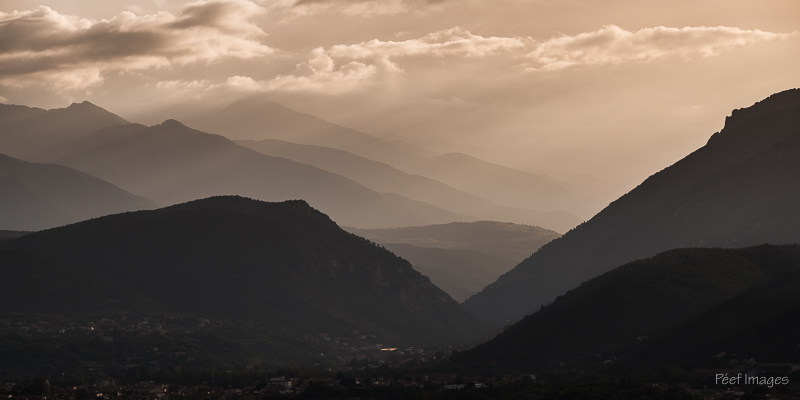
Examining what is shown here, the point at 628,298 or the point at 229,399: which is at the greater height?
the point at 628,298

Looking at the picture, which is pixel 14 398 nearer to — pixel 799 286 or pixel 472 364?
pixel 472 364

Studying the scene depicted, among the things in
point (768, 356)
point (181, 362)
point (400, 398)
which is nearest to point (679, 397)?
point (768, 356)

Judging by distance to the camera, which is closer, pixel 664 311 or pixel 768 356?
pixel 768 356

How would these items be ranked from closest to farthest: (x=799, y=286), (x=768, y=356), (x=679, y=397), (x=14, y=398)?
(x=679, y=397) → (x=14, y=398) → (x=768, y=356) → (x=799, y=286)

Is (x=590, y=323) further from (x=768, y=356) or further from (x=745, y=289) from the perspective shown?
(x=768, y=356)

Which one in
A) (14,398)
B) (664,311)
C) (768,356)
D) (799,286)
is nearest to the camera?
(14,398)

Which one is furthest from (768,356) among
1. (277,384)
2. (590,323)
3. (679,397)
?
(277,384)
